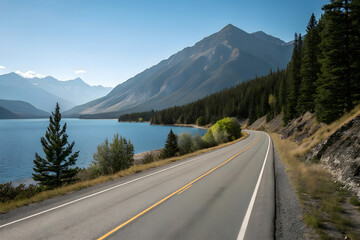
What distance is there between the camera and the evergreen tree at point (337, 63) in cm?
1891

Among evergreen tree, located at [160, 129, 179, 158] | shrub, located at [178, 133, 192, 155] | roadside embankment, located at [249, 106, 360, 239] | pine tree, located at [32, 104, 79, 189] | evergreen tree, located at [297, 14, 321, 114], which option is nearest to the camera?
roadside embankment, located at [249, 106, 360, 239]

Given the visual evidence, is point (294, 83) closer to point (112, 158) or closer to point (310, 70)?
point (310, 70)

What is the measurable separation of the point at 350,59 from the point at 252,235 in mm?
21356

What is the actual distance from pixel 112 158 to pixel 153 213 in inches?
671

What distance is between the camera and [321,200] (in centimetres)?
871

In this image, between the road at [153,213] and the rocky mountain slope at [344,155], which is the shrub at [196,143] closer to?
the rocky mountain slope at [344,155]

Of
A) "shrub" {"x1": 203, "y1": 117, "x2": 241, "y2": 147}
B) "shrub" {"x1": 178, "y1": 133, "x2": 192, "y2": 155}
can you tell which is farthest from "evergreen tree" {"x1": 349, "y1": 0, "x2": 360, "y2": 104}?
"shrub" {"x1": 203, "y1": 117, "x2": 241, "y2": 147}

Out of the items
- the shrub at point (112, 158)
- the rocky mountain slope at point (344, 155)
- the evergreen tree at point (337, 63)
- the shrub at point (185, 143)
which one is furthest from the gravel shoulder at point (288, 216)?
the shrub at point (185, 143)

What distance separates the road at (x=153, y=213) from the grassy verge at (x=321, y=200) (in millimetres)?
1293

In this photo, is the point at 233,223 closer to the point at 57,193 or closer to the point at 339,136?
the point at 57,193

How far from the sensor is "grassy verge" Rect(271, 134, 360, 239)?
619 cm

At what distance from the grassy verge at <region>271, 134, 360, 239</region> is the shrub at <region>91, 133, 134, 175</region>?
672 inches

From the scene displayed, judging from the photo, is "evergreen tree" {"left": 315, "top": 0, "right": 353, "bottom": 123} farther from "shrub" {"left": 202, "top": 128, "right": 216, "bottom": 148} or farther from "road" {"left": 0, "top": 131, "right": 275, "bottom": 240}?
"shrub" {"left": 202, "top": 128, "right": 216, "bottom": 148}

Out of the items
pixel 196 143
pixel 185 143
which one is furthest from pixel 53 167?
pixel 196 143
